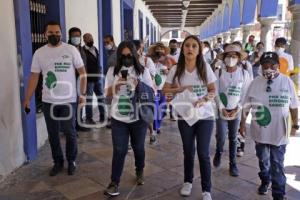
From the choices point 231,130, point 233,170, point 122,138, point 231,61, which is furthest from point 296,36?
point 122,138

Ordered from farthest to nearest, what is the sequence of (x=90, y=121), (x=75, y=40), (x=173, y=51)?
(x=173, y=51)
(x=90, y=121)
(x=75, y=40)

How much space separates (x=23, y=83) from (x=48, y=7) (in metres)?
1.73

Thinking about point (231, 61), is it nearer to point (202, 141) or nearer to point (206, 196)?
point (202, 141)

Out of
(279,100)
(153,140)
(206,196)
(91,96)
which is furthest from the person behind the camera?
(91,96)

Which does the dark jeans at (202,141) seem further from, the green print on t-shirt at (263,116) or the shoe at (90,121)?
the shoe at (90,121)

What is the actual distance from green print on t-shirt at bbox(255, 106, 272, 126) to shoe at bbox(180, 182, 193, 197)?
0.93 m

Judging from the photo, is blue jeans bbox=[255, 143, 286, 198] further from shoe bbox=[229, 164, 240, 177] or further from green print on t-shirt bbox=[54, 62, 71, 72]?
green print on t-shirt bbox=[54, 62, 71, 72]

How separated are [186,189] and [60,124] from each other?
161 cm

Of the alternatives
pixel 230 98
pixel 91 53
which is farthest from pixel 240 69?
pixel 91 53

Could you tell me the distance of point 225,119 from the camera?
402 cm

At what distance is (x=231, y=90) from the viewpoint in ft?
13.0

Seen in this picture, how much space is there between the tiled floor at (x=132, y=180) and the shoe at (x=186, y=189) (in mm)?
52

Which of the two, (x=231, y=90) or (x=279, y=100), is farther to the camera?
(x=231, y=90)

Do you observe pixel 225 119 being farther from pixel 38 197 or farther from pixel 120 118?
pixel 38 197
